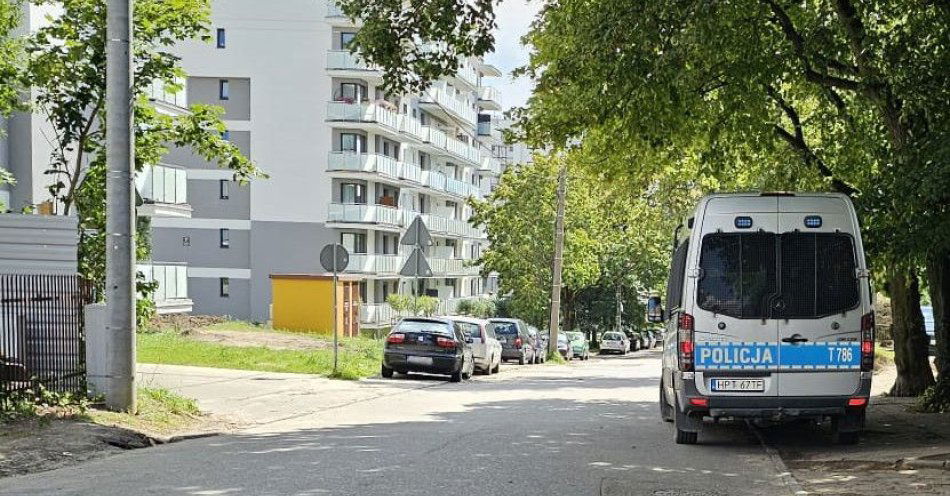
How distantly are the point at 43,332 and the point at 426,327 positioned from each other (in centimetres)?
1329

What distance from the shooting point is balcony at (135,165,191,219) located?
35.8 m

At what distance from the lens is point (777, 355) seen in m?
12.3

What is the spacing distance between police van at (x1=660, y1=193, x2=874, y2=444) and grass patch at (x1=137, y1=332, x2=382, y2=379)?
42.9 ft

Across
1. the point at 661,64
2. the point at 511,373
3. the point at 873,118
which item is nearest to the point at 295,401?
the point at 661,64

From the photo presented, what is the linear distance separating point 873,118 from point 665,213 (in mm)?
13031

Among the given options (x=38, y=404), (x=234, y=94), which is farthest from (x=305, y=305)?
(x=38, y=404)

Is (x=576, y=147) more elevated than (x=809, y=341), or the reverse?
(x=576, y=147)

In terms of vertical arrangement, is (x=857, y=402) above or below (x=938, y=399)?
above

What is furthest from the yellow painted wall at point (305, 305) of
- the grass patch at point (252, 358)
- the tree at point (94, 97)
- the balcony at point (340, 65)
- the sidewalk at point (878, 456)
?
the sidewalk at point (878, 456)

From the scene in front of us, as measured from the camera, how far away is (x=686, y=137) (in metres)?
19.3

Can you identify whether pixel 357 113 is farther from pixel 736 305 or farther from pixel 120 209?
pixel 736 305

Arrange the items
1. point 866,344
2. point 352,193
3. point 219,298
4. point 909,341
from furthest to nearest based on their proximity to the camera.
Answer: point 352,193, point 219,298, point 909,341, point 866,344

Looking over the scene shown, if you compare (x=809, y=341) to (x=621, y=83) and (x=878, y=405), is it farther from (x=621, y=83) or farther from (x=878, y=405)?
(x=878, y=405)

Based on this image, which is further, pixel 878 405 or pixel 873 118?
pixel 873 118
